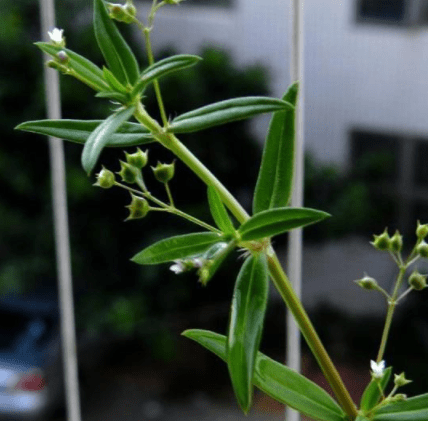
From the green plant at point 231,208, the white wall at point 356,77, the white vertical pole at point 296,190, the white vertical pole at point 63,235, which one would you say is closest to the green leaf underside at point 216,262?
the green plant at point 231,208

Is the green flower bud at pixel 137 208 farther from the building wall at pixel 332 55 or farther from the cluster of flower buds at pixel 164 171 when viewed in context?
the building wall at pixel 332 55

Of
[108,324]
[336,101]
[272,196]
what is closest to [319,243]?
[336,101]

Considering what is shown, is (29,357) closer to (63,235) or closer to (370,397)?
(63,235)

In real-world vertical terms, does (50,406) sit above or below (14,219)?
below

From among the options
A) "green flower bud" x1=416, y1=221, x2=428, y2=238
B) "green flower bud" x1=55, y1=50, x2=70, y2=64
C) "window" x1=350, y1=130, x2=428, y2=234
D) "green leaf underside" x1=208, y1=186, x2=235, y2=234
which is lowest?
"window" x1=350, y1=130, x2=428, y2=234

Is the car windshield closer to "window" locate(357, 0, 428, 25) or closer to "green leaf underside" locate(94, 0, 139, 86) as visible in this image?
"window" locate(357, 0, 428, 25)

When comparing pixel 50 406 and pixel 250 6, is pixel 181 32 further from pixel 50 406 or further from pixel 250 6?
pixel 50 406

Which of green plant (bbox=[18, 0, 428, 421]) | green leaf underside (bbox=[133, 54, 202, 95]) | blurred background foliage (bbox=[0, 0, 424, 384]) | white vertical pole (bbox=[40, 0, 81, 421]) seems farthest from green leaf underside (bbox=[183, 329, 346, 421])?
blurred background foliage (bbox=[0, 0, 424, 384])
